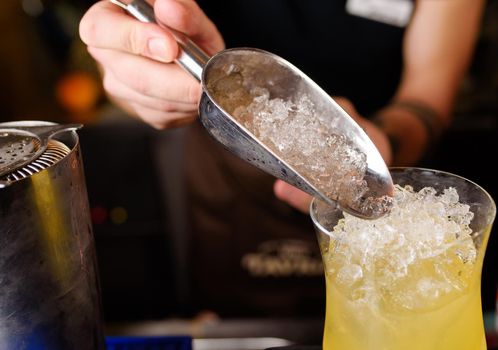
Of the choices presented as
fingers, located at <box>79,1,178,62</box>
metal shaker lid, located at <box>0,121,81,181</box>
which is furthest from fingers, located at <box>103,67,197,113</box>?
metal shaker lid, located at <box>0,121,81,181</box>

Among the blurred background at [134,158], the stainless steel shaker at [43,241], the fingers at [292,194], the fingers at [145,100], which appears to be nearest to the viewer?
the stainless steel shaker at [43,241]

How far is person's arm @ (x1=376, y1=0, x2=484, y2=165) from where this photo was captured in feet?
5.94

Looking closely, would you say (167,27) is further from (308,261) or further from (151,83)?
(308,261)

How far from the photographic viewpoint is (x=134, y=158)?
8.79ft

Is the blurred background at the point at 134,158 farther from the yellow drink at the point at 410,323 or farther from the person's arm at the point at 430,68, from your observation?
the yellow drink at the point at 410,323

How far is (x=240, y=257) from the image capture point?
224 centimetres

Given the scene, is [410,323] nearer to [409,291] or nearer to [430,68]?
[409,291]

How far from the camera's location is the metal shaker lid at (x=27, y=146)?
63cm

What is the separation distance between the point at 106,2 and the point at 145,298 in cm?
192

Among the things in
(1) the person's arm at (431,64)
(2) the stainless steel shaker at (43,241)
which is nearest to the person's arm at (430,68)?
(1) the person's arm at (431,64)

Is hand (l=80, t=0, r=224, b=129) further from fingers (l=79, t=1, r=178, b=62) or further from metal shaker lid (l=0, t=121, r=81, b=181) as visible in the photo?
metal shaker lid (l=0, t=121, r=81, b=181)

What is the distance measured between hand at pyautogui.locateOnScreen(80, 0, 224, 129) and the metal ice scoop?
0.09 feet

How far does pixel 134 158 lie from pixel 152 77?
5.45 ft

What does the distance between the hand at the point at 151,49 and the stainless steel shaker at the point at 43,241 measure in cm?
31
